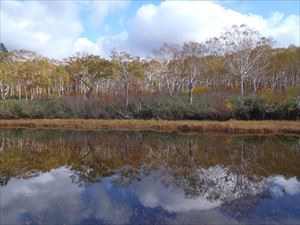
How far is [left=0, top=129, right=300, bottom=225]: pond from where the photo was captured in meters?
10.0

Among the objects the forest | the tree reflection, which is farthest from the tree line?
the tree reflection

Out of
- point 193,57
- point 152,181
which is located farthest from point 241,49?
point 152,181

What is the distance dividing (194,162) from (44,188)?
7.68 metres

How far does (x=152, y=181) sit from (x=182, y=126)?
1692 cm

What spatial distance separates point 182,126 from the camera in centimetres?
3077

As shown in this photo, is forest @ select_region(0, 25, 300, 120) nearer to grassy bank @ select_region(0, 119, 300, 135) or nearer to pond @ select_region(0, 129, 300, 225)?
grassy bank @ select_region(0, 119, 300, 135)

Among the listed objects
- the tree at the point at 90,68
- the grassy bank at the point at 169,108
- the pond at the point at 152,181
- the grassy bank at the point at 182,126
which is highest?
the tree at the point at 90,68

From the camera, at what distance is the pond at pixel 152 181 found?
10008 mm

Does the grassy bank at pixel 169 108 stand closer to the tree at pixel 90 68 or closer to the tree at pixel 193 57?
the tree at pixel 193 57

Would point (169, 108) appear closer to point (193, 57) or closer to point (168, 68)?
point (193, 57)

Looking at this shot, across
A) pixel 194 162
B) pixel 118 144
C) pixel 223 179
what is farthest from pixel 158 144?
pixel 223 179

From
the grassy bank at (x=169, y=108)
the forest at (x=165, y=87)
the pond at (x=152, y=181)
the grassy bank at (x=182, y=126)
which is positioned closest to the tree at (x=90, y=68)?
the forest at (x=165, y=87)

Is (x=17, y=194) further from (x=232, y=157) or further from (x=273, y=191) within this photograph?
(x=232, y=157)

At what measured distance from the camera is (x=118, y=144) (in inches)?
950
